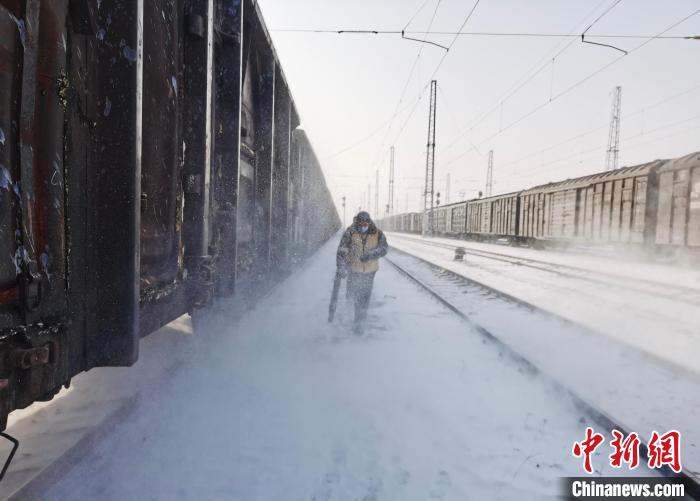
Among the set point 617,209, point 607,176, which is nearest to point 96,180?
point 617,209

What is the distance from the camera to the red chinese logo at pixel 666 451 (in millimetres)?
2256

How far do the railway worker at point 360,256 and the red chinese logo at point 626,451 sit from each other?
9.90ft

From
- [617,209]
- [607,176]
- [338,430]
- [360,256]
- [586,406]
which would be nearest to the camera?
[338,430]

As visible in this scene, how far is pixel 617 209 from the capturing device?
16.1 meters

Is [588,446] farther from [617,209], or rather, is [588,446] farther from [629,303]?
[617,209]

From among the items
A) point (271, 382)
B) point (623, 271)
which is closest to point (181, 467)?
point (271, 382)

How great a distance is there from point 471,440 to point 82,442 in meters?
2.40

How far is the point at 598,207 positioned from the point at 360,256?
1618cm

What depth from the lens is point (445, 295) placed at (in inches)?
322

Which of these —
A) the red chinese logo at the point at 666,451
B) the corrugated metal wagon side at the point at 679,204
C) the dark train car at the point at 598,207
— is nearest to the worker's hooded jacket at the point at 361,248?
the red chinese logo at the point at 666,451

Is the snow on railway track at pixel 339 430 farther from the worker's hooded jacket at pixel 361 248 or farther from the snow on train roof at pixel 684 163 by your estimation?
the snow on train roof at pixel 684 163

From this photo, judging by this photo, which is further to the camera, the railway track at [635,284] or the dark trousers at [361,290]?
the railway track at [635,284]

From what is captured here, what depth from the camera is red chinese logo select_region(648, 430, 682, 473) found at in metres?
2.26

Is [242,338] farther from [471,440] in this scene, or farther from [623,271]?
[623,271]
